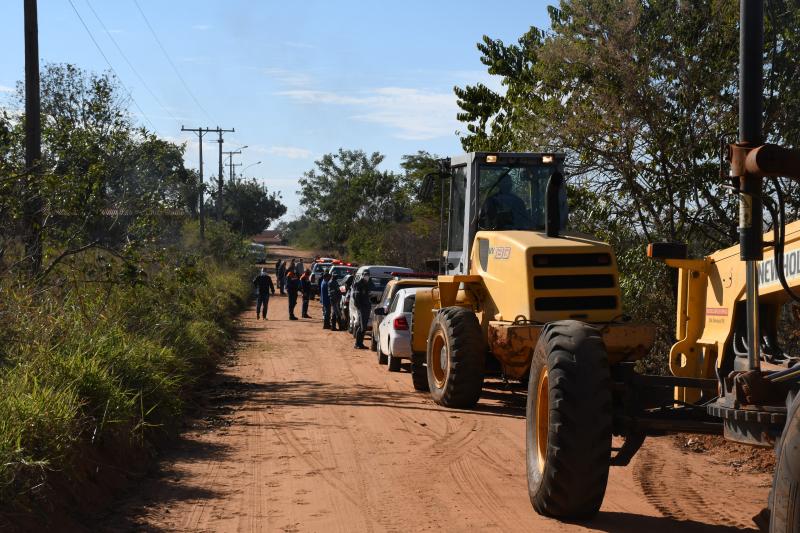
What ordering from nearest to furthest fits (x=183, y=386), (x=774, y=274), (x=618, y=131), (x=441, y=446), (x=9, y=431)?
1. (x=774, y=274)
2. (x=9, y=431)
3. (x=441, y=446)
4. (x=183, y=386)
5. (x=618, y=131)

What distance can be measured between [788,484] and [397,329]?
44.5 ft

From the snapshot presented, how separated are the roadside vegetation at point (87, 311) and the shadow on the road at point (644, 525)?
392cm

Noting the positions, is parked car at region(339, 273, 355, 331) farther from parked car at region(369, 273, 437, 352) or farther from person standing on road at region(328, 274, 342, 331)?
parked car at region(369, 273, 437, 352)

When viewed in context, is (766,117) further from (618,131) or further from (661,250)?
(661,250)

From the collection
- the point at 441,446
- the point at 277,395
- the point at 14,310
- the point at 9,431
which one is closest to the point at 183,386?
the point at 277,395

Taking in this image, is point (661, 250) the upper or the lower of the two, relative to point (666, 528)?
upper

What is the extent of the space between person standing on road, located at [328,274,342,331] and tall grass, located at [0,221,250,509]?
10553 millimetres

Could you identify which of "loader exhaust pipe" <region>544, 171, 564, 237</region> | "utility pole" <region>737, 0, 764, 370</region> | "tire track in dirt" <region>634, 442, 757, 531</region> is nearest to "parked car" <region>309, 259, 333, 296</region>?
"loader exhaust pipe" <region>544, 171, 564, 237</region>

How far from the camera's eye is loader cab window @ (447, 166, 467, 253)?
1399 centimetres

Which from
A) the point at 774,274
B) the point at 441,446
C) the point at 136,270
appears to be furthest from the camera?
the point at 136,270

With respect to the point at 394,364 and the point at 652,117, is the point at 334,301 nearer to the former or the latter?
the point at 394,364

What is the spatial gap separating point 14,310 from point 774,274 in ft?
26.1

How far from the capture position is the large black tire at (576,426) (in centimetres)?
646

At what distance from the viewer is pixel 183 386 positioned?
13.8 metres
